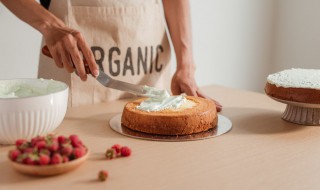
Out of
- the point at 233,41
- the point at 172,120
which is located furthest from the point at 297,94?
the point at 233,41

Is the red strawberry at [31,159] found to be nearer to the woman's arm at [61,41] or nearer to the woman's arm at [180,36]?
the woman's arm at [61,41]

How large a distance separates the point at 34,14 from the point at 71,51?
172mm

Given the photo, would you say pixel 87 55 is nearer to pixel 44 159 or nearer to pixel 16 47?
pixel 44 159

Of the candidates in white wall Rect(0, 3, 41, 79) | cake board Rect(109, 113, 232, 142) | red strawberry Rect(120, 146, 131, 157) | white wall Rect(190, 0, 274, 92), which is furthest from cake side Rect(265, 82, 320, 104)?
white wall Rect(190, 0, 274, 92)

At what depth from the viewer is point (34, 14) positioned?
3.49 feet

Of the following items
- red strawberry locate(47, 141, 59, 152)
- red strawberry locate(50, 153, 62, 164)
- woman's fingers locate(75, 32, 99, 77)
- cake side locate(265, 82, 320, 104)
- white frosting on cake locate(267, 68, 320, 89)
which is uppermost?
woman's fingers locate(75, 32, 99, 77)

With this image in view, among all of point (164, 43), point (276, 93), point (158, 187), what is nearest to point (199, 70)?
point (164, 43)

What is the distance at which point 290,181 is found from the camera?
70 cm

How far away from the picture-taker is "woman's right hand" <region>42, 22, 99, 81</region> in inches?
38.0

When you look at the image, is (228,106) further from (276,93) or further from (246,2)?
(246,2)

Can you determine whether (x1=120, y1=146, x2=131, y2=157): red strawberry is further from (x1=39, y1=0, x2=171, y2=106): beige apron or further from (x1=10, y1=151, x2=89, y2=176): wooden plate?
(x1=39, y1=0, x2=171, y2=106): beige apron

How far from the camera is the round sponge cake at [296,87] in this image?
96 cm

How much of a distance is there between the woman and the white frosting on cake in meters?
0.25

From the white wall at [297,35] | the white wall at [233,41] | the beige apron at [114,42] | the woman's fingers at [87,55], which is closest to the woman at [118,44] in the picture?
the beige apron at [114,42]
